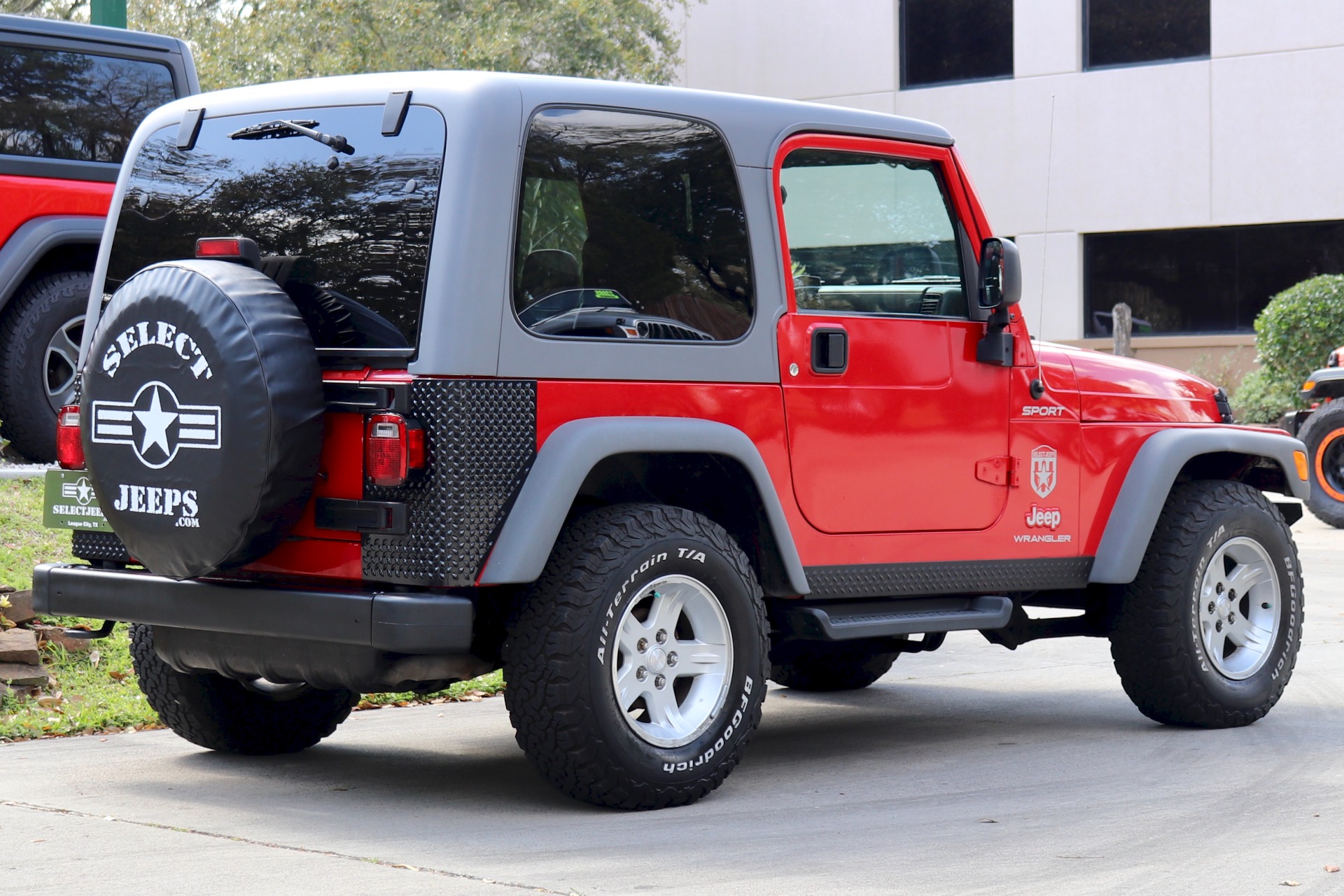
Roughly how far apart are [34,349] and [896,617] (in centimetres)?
528

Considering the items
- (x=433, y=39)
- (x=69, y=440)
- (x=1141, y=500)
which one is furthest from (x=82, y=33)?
(x=433, y=39)

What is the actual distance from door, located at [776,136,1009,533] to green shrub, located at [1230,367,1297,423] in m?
15.0

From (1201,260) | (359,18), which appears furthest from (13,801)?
(1201,260)

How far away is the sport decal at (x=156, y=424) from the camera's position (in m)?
5.14

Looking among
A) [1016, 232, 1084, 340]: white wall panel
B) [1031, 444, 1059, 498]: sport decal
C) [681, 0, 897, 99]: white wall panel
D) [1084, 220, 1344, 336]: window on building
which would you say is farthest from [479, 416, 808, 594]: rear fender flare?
[681, 0, 897, 99]: white wall panel

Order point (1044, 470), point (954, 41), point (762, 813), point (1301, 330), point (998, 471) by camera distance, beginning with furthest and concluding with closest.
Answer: point (954, 41) < point (1301, 330) < point (1044, 470) < point (998, 471) < point (762, 813)

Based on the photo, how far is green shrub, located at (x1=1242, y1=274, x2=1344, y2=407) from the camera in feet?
67.1

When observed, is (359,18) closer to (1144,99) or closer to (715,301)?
(1144,99)

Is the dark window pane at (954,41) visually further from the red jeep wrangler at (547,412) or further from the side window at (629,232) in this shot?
the side window at (629,232)

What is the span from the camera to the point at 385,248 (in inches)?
207

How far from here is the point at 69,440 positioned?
590cm

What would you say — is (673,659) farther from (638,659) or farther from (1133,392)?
(1133,392)

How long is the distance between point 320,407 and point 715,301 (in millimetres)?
1291

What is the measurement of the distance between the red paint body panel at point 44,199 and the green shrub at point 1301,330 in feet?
48.6
